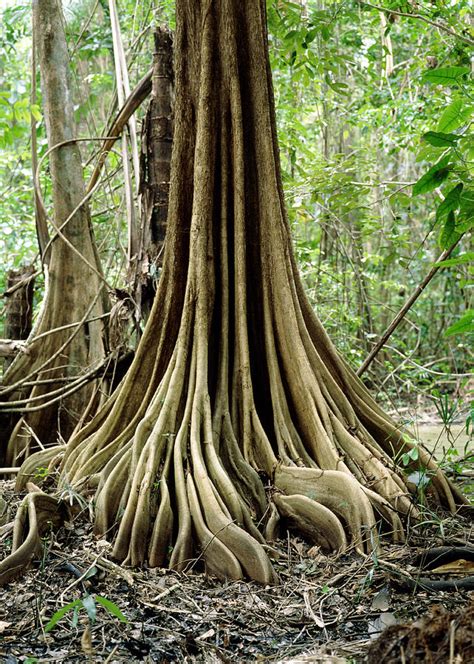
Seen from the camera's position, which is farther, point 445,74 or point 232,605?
point 232,605

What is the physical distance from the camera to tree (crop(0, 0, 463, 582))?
12.1 feet

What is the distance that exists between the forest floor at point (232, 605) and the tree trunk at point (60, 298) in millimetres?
2502

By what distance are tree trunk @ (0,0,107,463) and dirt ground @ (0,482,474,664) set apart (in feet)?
8.32

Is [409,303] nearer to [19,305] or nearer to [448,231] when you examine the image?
[448,231]

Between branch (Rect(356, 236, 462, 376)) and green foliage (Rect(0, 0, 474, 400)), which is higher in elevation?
green foliage (Rect(0, 0, 474, 400))

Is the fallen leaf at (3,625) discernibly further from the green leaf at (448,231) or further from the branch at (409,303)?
the branch at (409,303)

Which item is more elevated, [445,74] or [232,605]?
[445,74]

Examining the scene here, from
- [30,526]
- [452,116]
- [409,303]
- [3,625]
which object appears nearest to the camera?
[3,625]

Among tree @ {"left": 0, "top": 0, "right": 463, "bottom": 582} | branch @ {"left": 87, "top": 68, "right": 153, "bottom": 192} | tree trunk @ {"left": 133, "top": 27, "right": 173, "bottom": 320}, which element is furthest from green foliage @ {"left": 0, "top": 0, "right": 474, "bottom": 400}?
tree @ {"left": 0, "top": 0, "right": 463, "bottom": 582}

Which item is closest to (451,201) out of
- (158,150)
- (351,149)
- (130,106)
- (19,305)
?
(158,150)

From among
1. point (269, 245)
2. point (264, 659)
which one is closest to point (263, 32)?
point (269, 245)

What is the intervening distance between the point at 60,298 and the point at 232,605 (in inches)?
157

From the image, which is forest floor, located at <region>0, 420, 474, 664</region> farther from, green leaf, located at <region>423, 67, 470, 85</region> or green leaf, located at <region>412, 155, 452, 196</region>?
green leaf, located at <region>423, 67, 470, 85</region>

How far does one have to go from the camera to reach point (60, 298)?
6500 mm
